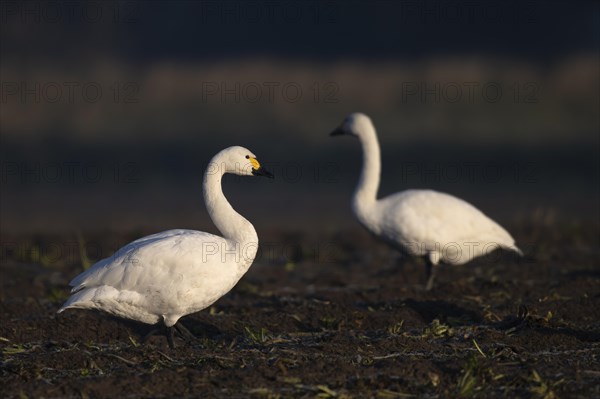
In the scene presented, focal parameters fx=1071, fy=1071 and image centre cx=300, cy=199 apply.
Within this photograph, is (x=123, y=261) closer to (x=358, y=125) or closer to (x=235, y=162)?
(x=235, y=162)

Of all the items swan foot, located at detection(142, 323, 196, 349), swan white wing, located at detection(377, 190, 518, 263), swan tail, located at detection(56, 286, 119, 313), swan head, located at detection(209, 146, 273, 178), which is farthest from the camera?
swan white wing, located at detection(377, 190, 518, 263)

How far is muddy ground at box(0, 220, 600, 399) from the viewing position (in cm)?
778

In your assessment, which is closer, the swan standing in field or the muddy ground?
the muddy ground

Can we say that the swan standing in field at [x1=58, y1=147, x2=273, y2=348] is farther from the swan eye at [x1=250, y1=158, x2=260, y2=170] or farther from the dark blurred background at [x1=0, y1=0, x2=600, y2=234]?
the dark blurred background at [x1=0, y1=0, x2=600, y2=234]

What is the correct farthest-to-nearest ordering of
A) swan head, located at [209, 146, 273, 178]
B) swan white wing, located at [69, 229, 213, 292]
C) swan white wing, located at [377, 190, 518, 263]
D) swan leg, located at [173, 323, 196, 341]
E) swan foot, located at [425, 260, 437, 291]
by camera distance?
swan white wing, located at [377, 190, 518, 263] → swan foot, located at [425, 260, 437, 291] → swan head, located at [209, 146, 273, 178] → swan leg, located at [173, 323, 196, 341] → swan white wing, located at [69, 229, 213, 292]

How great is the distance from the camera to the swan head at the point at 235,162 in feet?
33.7

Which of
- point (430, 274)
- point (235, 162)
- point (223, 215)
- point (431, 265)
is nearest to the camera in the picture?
point (223, 215)

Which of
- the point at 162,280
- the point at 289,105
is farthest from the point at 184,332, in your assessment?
the point at 289,105

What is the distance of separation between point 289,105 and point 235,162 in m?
22.5

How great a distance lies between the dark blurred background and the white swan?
4166 millimetres

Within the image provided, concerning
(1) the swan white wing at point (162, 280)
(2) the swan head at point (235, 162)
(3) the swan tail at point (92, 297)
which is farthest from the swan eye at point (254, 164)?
(3) the swan tail at point (92, 297)

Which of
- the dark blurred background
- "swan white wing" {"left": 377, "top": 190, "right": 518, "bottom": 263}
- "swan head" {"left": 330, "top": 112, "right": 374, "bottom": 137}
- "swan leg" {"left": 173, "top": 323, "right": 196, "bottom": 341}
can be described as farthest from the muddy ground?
the dark blurred background

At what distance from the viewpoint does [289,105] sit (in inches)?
1288

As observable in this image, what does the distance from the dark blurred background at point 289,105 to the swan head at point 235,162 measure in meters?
7.37
